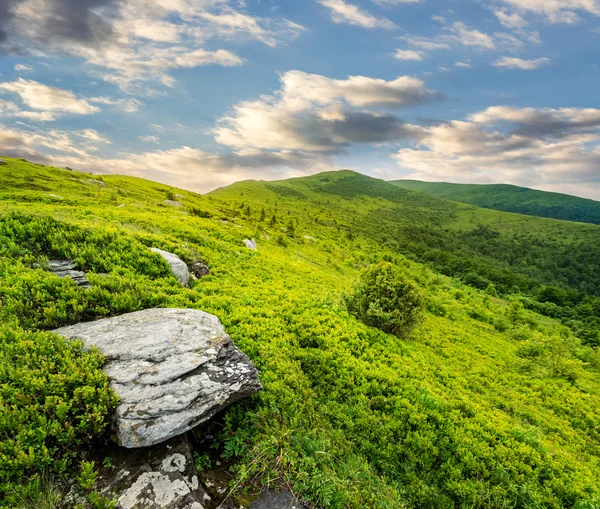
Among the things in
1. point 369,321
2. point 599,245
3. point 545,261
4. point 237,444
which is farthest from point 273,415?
point 599,245

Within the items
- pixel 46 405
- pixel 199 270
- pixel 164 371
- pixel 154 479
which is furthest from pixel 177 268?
pixel 154 479

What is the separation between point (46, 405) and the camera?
17.8 ft

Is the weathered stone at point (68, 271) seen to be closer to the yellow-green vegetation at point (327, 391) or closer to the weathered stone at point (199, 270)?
the yellow-green vegetation at point (327, 391)

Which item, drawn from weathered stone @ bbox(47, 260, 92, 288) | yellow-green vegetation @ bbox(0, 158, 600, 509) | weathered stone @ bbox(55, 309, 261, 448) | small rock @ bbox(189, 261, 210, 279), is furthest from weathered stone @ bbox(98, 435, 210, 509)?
small rock @ bbox(189, 261, 210, 279)

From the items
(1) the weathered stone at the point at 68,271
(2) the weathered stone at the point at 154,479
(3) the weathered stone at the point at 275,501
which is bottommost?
(3) the weathered stone at the point at 275,501

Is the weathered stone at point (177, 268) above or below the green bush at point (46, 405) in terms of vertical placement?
above

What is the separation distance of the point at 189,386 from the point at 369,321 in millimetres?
9491

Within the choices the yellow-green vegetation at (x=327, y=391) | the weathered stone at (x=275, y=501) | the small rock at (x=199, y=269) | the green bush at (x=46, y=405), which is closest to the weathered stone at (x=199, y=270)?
the small rock at (x=199, y=269)

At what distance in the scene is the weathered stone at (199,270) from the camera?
49.5 feet

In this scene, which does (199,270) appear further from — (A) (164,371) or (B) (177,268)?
(A) (164,371)

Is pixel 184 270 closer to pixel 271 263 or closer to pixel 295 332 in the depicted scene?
pixel 295 332

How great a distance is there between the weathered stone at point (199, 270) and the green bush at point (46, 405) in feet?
27.5

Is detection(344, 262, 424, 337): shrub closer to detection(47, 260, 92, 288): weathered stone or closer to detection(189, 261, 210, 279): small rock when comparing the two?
detection(189, 261, 210, 279): small rock

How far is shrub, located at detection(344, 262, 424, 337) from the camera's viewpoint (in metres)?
13.8
